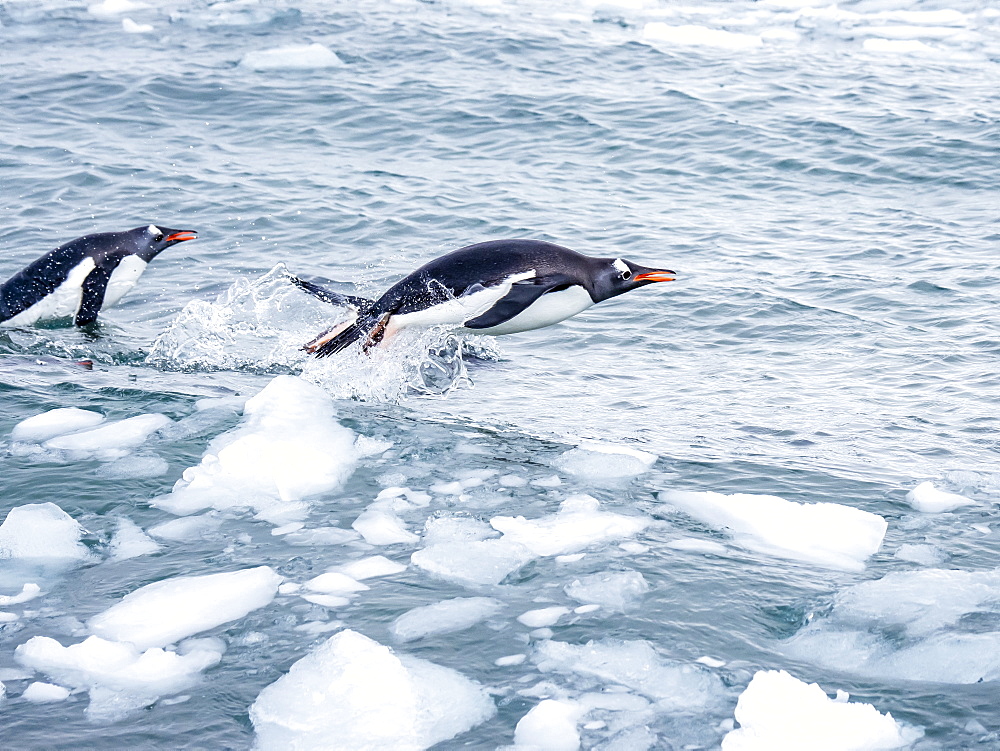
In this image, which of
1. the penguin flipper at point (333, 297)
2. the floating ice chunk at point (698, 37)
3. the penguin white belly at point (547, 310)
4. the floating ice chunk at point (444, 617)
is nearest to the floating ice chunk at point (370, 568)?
the floating ice chunk at point (444, 617)

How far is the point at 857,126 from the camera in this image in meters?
11.3

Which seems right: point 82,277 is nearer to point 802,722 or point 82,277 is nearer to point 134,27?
point 802,722

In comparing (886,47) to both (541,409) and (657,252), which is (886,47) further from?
(541,409)

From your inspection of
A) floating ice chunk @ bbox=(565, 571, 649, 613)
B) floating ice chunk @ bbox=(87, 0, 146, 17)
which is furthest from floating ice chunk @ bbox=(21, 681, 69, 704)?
floating ice chunk @ bbox=(87, 0, 146, 17)

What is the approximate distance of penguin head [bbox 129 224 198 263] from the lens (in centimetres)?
719

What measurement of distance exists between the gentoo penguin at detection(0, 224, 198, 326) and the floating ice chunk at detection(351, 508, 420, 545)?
351 cm

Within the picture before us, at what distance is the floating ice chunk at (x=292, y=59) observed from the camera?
45.5 feet

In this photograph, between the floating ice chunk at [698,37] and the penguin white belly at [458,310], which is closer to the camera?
the penguin white belly at [458,310]

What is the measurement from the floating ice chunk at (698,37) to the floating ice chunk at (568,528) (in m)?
12.5

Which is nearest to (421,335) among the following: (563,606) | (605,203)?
(563,606)

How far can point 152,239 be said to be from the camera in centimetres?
723

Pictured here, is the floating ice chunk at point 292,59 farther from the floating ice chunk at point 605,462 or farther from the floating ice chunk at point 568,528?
the floating ice chunk at point 568,528

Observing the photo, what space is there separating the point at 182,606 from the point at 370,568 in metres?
0.59

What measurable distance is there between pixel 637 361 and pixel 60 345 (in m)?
3.22
